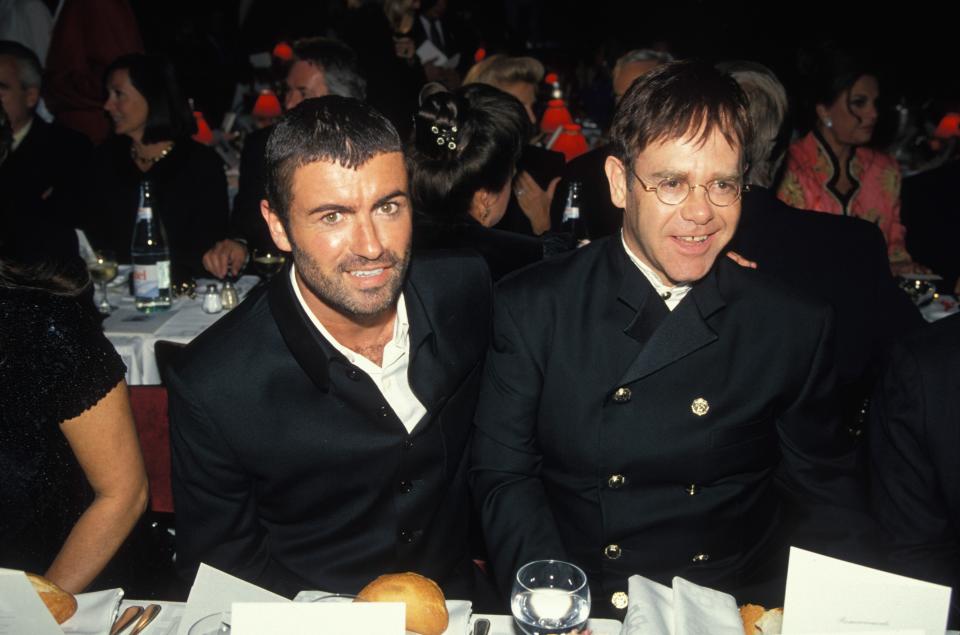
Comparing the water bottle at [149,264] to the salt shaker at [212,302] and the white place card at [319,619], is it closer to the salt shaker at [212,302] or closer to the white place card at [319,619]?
the salt shaker at [212,302]

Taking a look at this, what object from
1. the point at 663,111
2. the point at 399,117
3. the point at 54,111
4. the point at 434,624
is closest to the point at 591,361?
the point at 663,111

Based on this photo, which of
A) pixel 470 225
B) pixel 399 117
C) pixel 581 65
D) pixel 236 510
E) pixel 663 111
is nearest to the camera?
pixel 663 111

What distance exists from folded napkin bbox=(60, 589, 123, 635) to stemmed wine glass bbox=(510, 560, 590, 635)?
835 millimetres

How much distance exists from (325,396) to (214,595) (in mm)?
578

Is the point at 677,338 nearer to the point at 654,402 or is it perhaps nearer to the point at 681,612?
the point at 654,402

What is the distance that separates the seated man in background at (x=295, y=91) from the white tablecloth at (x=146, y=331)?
88 cm

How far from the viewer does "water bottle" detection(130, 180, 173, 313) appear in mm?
3721

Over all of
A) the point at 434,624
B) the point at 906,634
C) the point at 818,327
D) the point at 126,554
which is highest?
the point at 818,327

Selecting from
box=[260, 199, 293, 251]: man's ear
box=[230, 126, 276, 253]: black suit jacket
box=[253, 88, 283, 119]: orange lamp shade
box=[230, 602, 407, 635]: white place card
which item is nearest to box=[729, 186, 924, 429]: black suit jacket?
box=[260, 199, 293, 251]: man's ear

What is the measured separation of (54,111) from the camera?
7.00m

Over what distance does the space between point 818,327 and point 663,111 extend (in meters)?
0.67

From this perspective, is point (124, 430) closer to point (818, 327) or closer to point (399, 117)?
point (818, 327)

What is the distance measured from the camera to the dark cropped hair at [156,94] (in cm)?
468

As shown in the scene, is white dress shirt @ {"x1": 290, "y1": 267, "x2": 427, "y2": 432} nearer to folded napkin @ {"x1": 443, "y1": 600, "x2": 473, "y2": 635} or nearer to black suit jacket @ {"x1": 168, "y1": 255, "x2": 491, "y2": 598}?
black suit jacket @ {"x1": 168, "y1": 255, "x2": 491, "y2": 598}
